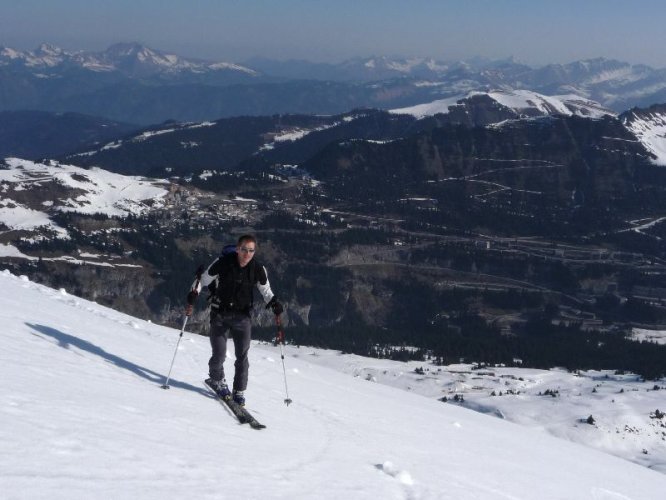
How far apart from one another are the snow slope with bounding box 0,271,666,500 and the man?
108 centimetres

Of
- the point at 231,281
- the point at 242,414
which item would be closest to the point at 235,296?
the point at 231,281

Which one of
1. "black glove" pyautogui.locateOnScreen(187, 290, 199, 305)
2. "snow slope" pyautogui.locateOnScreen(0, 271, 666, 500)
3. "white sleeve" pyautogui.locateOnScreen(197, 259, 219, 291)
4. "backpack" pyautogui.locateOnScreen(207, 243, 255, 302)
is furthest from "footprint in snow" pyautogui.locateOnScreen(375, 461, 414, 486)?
"black glove" pyautogui.locateOnScreen(187, 290, 199, 305)

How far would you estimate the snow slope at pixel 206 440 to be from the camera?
921 cm

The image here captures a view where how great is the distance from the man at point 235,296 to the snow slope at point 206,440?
108 cm

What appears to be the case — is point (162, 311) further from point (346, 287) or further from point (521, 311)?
point (521, 311)

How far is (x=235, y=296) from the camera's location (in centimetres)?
1544

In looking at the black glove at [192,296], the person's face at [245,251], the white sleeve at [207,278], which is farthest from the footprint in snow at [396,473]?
the black glove at [192,296]

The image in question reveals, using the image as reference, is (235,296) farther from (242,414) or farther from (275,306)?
(242,414)

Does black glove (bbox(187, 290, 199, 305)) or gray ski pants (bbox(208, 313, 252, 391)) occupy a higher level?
black glove (bbox(187, 290, 199, 305))

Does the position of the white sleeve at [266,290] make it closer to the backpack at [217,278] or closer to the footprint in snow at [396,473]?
the backpack at [217,278]

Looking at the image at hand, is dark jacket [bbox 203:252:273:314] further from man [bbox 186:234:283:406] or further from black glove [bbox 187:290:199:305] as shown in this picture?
black glove [bbox 187:290:199:305]

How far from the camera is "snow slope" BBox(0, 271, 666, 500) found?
30.2 feet

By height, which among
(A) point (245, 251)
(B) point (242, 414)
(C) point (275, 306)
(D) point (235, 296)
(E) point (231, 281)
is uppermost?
(A) point (245, 251)

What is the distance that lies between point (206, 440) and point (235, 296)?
4131 millimetres
